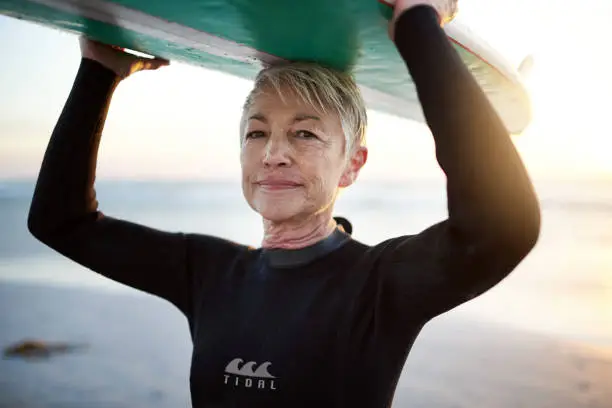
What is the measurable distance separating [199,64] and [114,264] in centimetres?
58

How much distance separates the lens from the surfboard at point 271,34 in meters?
0.97

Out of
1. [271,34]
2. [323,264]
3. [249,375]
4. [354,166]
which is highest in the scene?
[271,34]

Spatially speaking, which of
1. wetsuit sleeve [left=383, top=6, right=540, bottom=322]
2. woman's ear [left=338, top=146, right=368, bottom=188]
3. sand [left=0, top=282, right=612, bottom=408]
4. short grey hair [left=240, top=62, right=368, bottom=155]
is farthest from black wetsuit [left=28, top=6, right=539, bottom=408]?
sand [left=0, top=282, right=612, bottom=408]

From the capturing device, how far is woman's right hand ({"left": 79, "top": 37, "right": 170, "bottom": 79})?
125 cm

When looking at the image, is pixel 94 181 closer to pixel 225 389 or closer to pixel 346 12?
pixel 225 389

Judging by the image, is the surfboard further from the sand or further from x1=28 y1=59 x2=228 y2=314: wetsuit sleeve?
the sand

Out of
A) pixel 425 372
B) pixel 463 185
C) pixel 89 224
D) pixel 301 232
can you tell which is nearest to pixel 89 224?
pixel 89 224

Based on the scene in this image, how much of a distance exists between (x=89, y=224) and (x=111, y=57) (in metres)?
0.39

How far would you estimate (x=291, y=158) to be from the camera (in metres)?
1.05

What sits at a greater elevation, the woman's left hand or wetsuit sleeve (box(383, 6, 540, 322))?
the woman's left hand

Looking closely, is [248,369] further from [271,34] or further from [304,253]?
[271,34]

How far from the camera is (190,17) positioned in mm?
1068

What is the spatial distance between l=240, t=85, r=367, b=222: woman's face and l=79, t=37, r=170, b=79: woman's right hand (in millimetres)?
391

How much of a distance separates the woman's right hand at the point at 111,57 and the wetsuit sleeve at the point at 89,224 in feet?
0.08
